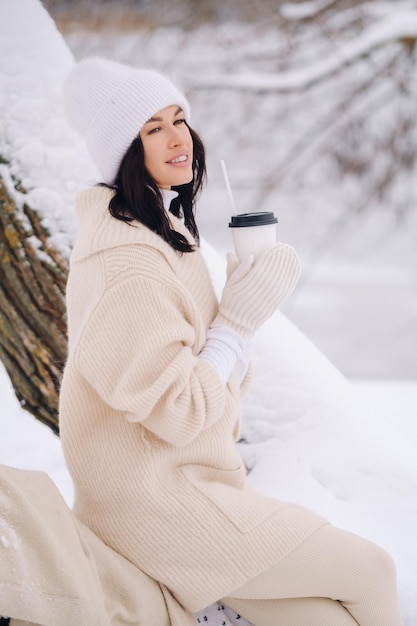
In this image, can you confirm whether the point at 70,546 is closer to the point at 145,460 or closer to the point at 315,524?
the point at 145,460

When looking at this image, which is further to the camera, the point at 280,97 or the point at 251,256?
the point at 280,97

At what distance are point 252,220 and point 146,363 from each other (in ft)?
1.26

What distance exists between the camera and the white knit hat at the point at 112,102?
4.15 feet

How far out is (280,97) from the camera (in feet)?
14.2

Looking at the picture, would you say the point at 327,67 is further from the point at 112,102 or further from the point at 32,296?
the point at 112,102

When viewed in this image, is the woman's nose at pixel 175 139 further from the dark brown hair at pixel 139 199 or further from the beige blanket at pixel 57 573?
the beige blanket at pixel 57 573

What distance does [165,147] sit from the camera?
1.31 metres

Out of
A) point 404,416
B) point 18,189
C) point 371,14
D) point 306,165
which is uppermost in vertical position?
point 371,14

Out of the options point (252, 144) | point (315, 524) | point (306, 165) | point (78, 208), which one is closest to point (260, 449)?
point (315, 524)

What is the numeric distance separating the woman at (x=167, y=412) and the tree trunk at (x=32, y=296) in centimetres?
84

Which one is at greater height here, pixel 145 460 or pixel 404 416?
pixel 145 460

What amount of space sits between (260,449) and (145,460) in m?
0.90

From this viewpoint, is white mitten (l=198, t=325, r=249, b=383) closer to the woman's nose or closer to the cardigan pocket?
the cardigan pocket

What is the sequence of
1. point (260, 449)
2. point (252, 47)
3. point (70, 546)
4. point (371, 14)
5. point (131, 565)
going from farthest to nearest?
point (252, 47)
point (371, 14)
point (260, 449)
point (131, 565)
point (70, 546)
